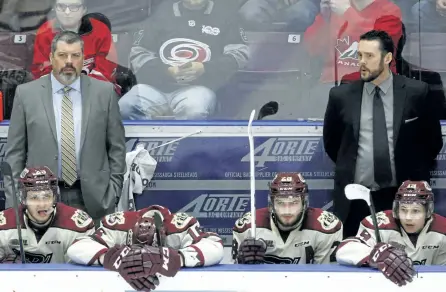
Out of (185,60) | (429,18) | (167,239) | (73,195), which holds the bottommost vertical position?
(167,239)

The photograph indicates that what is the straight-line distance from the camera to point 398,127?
766cm

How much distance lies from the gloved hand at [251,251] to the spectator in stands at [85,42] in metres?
2.01

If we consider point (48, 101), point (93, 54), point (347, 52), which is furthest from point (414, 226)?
point (93, 54)

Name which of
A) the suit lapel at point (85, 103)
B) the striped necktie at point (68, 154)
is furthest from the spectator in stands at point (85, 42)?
the striped necktie at point (68, 154)

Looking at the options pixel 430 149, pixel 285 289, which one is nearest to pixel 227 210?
pixel 430 149

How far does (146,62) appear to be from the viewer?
829cm

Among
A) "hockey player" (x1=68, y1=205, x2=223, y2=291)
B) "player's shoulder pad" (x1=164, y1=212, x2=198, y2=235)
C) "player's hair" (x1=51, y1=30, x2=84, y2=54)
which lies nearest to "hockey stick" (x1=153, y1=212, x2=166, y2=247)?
"hockey player" (x1=68, y1=205, x2=223, y2=291)

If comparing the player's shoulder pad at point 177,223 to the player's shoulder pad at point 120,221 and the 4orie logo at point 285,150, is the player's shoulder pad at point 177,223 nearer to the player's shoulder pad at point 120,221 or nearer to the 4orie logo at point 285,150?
the player's shoulder pad at point 120,221

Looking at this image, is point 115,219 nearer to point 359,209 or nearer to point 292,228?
point 292,228

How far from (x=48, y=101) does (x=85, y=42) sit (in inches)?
33.6

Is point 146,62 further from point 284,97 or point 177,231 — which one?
point 177,231

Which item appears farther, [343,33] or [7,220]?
[343,33]

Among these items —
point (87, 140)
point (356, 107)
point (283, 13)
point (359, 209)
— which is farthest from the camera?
point (283, 13)

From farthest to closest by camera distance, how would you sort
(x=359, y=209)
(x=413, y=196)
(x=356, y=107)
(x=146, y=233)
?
(x=359, y=209), (x=356, y=107), (x=413, y=196), (x=146, y=233)
